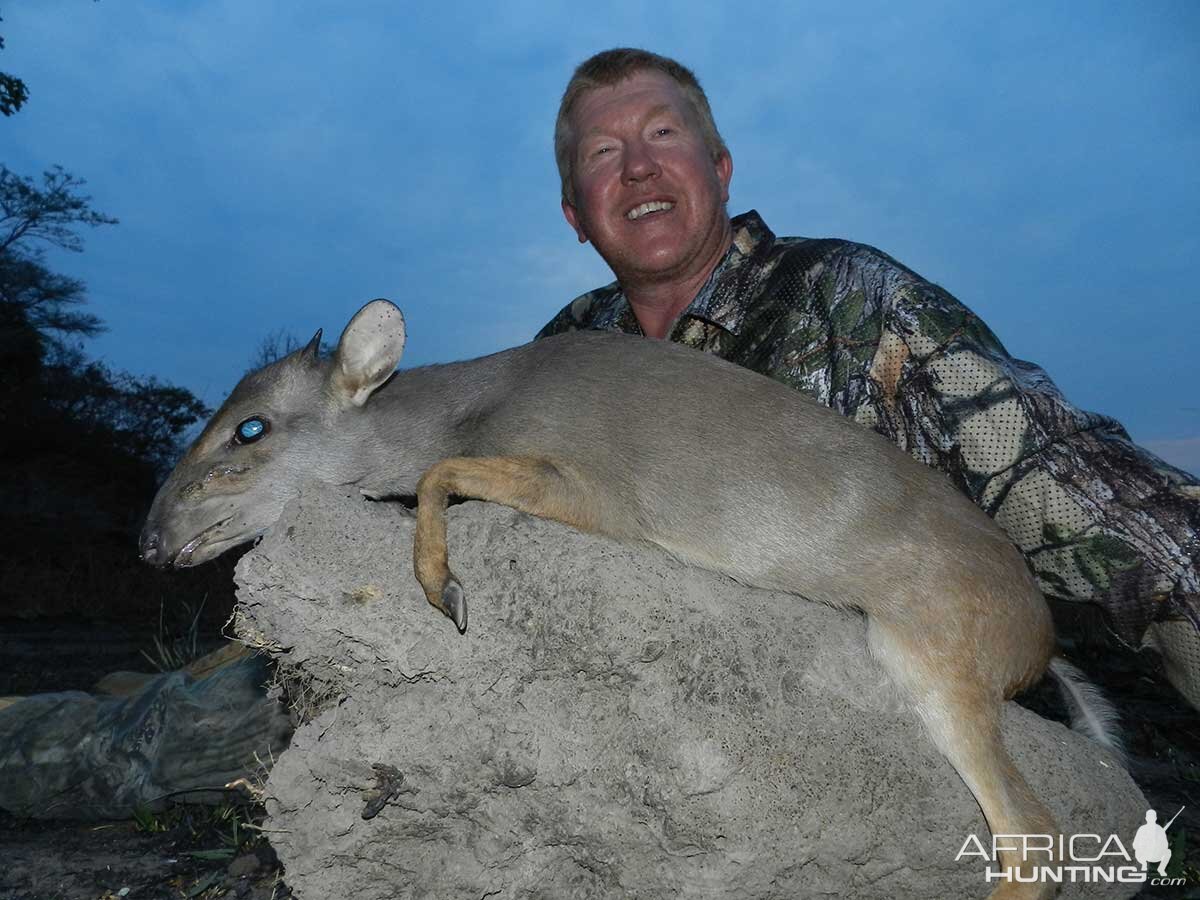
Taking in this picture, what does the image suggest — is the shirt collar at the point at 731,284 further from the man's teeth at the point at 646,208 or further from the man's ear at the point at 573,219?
the man's ear at the point at 573,219

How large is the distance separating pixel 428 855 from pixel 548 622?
1.04 metres

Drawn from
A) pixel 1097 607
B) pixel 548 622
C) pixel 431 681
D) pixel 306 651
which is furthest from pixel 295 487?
pixel 1097 607

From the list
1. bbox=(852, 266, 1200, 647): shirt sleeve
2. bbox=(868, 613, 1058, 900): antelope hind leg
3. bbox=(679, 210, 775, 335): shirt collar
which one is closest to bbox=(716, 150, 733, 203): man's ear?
bbox=(679, 210, 775, 335): shirt collar

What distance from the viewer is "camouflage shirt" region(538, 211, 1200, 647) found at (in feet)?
12.7

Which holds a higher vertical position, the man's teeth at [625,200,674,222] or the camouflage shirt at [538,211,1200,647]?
the man's teeth at [625,200,674,222]

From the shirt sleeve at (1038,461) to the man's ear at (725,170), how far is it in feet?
5.36

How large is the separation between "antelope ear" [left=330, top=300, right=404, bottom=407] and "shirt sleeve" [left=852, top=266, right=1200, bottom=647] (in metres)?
2.34

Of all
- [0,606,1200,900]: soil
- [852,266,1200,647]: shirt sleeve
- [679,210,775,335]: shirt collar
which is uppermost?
[679,210,775,335]: shirt collar

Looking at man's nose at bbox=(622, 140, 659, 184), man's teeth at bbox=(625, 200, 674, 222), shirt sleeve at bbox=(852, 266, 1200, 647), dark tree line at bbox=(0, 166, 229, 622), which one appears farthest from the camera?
dark tree line at bbox=(0, 166, 229, 622)

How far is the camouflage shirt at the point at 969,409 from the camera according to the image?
3.87 meters

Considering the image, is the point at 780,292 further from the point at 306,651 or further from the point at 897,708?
the point at 306,651

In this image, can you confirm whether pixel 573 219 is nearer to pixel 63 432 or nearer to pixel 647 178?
pixel 647 178

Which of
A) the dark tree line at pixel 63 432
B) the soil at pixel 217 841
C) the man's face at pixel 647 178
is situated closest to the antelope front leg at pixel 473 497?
the soil at pixel 217 841

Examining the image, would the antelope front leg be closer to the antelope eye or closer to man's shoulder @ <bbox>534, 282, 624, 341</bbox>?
the antelope eye
